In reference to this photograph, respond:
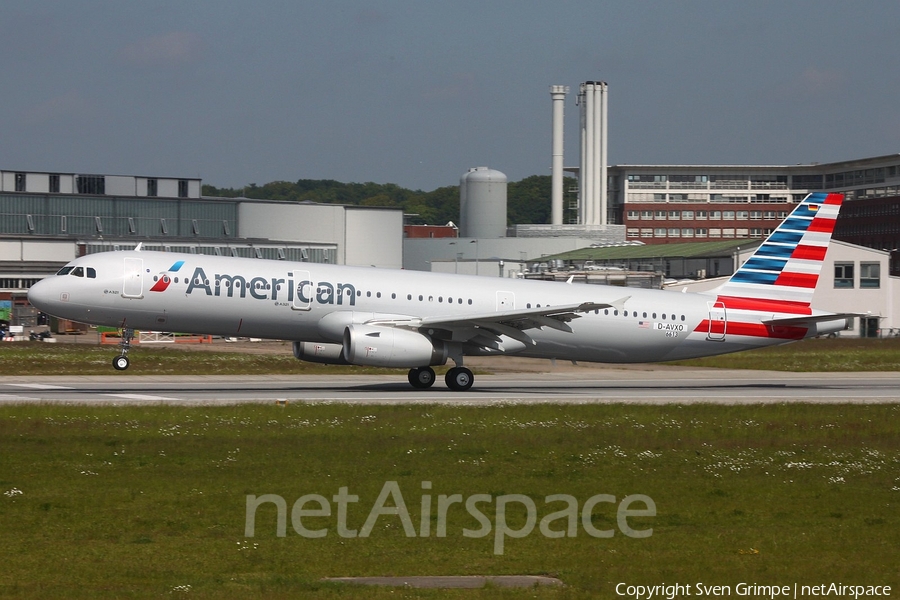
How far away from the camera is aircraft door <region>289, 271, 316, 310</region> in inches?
1282

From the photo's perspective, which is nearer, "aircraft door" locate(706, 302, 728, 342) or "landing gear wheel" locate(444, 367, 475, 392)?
"landing gear wheel" locate(444, 367, 475, 392)

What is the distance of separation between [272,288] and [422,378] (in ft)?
19.1

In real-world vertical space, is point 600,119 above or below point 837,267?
above

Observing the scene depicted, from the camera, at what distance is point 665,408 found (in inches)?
1136

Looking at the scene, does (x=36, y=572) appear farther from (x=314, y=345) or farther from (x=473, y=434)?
(x=314, y=345)

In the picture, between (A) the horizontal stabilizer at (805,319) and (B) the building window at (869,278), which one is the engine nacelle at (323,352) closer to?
(A) the horizontal stabilizer at (805,319)

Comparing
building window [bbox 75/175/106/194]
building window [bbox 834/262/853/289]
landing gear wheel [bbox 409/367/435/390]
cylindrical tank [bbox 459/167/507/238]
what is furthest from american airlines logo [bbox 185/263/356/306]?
cylindrical tank [bbox 459/167/507/238]

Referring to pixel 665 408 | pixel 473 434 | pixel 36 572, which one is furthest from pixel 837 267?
pixel 36 572

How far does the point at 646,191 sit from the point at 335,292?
132 m

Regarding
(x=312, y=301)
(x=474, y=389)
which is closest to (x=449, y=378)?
(x=474, y=389)

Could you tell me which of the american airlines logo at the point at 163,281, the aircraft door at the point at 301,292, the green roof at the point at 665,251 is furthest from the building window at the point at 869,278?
the american airlines logo at the point at 163,281

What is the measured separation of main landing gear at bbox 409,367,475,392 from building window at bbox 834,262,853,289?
55971mm

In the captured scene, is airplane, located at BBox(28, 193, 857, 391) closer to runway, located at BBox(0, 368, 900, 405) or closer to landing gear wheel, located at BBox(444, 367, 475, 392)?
landing gear wheel, located at BBox(444, 367, 475, 392)

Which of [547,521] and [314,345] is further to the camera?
[314,345]
